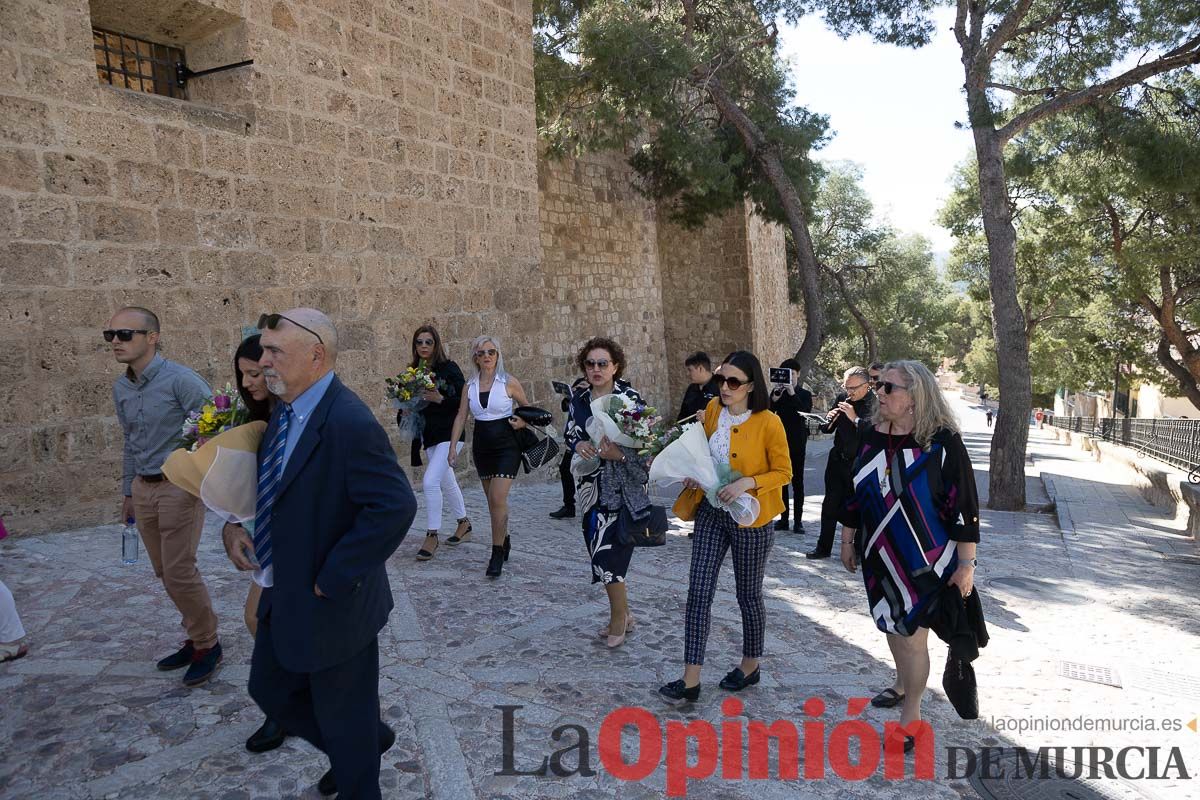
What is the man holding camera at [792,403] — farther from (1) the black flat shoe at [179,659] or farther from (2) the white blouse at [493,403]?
(1) the black flat shoe at [179,659]

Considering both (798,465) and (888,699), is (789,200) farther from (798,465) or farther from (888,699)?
(888,699)

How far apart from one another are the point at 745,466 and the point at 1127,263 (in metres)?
17.8

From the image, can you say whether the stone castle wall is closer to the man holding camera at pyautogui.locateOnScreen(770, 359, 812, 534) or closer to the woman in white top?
the woman in white top

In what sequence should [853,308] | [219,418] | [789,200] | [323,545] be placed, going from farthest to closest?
[853,308] → [789,200] → [219,418] → [323,545]

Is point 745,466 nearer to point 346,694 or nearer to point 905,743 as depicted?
point 905,743

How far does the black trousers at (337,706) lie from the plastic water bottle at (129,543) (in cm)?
174

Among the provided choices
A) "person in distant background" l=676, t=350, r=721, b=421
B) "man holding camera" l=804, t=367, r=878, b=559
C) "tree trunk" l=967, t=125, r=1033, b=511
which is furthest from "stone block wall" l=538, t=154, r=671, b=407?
"man holding camera" l=804, t=367, r=878, b=559

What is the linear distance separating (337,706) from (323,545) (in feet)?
1.77

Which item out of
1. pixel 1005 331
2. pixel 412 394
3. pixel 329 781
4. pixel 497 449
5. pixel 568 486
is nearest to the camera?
pixel 329 781

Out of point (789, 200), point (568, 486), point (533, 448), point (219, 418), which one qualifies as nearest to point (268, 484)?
point (219, 418)

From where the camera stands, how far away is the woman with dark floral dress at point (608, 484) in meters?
4.39

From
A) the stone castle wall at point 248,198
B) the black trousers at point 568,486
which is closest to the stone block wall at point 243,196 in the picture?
the stone castle wall at point 248,198

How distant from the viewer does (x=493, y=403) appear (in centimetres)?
581

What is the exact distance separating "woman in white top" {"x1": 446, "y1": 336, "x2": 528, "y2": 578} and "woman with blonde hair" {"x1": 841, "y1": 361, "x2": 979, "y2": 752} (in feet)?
9.47
